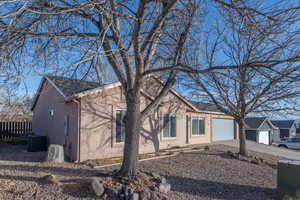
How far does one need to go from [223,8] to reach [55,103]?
9740mm

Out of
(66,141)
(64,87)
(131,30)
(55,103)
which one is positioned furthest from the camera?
(55,103)

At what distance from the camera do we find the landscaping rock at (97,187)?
468 centimetres

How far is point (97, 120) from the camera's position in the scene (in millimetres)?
9492

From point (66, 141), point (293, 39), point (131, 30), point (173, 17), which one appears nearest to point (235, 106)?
point (293, 39)

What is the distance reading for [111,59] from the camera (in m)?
5.87

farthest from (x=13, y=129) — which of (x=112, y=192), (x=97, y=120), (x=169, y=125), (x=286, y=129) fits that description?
(x=286, y=129)

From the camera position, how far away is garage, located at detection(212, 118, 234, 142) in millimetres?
18203

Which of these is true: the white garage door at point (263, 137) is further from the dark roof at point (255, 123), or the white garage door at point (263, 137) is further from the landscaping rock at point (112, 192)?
the landscaping rock at point (112, 192)

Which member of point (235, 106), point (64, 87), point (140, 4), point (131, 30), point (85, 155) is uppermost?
point (140, 4)

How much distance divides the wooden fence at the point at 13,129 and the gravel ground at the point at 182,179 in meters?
8.39

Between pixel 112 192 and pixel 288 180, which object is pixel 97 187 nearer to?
pixel 112 192

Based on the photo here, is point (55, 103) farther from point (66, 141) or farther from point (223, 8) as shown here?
point (223, 8)

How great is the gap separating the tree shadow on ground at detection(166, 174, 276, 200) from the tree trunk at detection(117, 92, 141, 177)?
4.47 feet

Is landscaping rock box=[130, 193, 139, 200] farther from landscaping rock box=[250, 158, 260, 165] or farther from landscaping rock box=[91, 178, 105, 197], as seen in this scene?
landscaping rock box=[250, 158, 260, 165]
